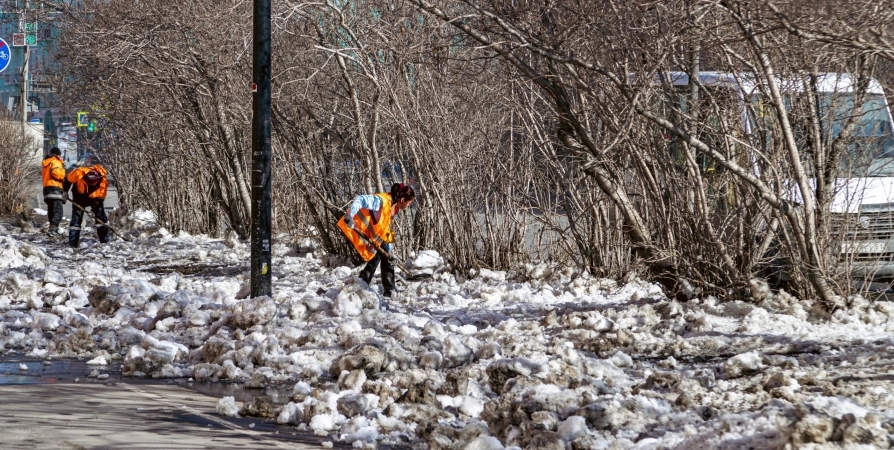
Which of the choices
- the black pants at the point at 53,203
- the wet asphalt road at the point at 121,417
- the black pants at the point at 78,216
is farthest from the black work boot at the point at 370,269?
the black pants at the point at 53,203

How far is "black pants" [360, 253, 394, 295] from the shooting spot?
11.7m

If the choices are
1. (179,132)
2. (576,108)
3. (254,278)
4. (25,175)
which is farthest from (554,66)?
(25,175)

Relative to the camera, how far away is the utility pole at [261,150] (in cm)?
Result: 1000

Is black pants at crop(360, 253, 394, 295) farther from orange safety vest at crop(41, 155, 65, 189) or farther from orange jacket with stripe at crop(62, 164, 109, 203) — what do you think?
orange safety vest at crop(41, 155, 65, 189)

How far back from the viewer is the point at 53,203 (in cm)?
2286

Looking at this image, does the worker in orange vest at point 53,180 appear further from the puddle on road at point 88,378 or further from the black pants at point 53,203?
the puddle on road at point 88,378

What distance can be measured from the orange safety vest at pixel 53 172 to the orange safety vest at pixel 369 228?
12194mm

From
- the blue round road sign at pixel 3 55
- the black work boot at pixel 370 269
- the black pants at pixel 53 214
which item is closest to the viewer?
the black work boot at pixel 370 269

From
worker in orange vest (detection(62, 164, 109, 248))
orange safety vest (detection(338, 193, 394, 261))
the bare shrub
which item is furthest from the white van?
the bare shrub

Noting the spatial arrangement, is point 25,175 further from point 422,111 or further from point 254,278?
point 254,278

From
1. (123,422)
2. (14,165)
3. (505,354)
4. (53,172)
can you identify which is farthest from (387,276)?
(14,165)

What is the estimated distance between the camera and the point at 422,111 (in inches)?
522

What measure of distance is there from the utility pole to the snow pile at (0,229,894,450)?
1.67 ft

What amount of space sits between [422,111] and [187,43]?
379 cm
